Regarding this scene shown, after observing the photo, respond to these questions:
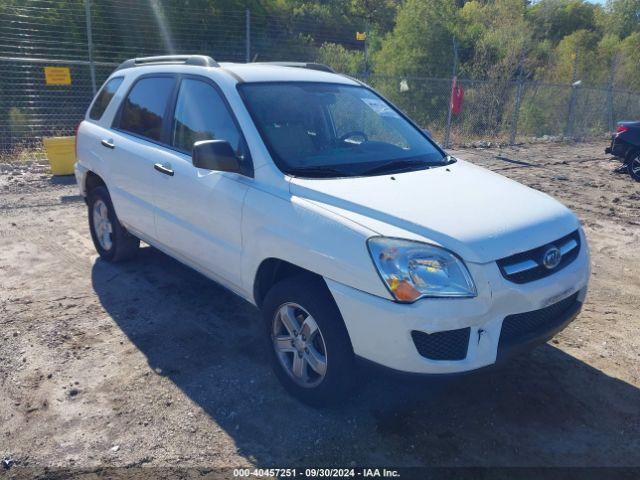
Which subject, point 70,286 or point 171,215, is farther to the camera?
point 70,286

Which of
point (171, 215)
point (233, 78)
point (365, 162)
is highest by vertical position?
point (233, 78)

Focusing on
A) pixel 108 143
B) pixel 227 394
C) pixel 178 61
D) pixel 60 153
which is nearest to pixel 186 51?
pixel 60 153

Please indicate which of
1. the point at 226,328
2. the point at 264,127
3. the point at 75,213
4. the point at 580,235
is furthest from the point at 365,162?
the point at 75,213

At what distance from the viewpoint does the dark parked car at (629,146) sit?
35.5 feet

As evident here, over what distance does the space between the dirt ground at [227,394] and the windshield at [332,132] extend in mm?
1386

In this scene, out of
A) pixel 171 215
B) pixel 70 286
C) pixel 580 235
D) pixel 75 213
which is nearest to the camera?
pixel 580 235

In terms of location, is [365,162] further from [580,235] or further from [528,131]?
[528,131]

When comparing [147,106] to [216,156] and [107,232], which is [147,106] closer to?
[107,232]

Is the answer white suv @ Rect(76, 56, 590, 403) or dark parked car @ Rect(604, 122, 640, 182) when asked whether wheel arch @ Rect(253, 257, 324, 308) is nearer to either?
white suv @ Rect(76, 56, 590, 403)

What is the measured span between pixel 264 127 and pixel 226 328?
62.9 inches

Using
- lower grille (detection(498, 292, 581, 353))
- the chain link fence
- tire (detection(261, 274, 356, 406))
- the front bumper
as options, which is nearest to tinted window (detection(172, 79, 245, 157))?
tire (detection(261, 274, 356, 406))

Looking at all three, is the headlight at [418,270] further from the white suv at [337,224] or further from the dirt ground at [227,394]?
the dirt ground at [227,394]

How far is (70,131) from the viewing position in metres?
11.7

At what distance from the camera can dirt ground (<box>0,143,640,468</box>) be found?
2.86 meters
